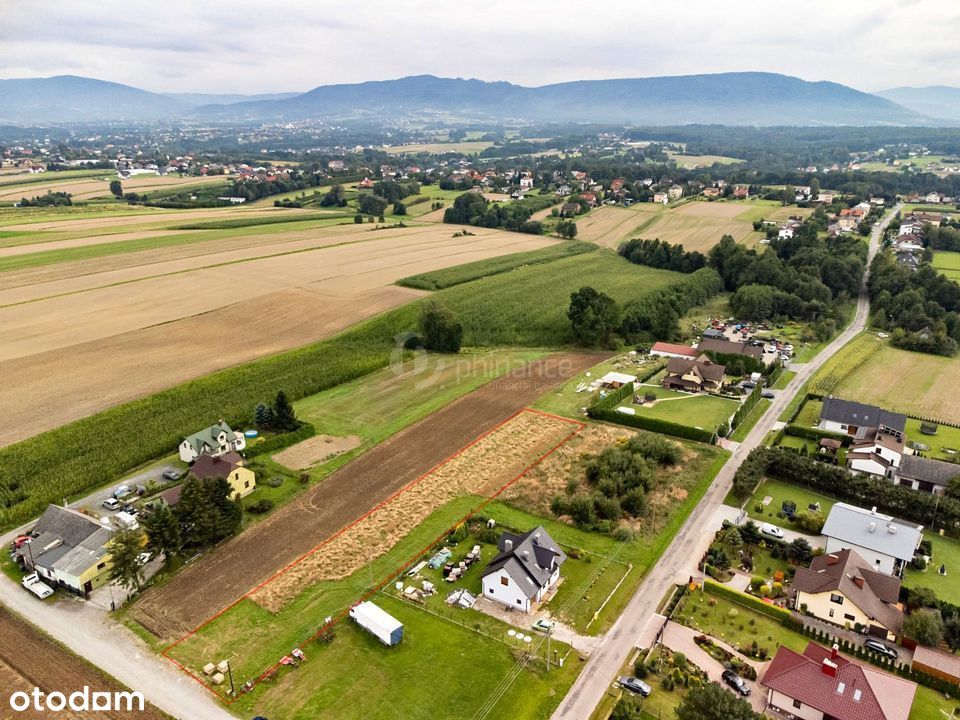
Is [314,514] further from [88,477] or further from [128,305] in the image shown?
[128,305]

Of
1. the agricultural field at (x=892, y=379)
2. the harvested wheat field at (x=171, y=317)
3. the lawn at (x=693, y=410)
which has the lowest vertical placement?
the lawn at (x=693, y=410)

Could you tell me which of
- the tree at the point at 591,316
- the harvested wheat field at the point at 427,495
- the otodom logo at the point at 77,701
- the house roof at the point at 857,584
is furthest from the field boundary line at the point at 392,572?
the tree at the point at 591,316

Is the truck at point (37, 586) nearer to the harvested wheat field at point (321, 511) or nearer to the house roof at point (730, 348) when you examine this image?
the harvested wheat field at point (321, 511)

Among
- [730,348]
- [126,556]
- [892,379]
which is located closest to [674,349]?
[730,348]

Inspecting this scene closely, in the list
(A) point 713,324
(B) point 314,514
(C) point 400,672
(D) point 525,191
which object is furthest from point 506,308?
(D) point 525,191

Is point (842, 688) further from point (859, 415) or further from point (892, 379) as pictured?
point (892, 379)

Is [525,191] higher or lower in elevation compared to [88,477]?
higher

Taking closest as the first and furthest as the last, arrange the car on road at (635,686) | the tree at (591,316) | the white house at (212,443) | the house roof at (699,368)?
the car on road at (635,686)
the white house at (212,443)
the house roof at (699,368)
the tree at (591,316)
